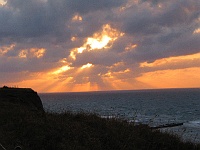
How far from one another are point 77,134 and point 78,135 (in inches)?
4.6

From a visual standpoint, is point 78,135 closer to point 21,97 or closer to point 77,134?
point 77,134

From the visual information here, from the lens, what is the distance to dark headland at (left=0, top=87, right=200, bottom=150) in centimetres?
1102

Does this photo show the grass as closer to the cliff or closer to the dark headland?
the dark headland

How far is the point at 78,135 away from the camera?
474 inches

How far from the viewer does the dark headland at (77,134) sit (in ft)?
36.1

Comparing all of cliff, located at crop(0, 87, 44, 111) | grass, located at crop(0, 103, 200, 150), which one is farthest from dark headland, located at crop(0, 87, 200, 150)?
cliff, located at crop(0, 87, 44, 111)

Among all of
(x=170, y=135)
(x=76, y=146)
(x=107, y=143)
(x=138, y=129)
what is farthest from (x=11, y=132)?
(x=170, y=135)

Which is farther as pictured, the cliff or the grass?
the cliff

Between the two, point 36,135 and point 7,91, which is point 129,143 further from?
point 7,91

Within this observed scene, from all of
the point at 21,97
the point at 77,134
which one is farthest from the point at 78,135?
the point at 21,97

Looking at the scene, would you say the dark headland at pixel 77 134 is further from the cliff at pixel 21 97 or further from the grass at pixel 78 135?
the cliff at pixel 21 97

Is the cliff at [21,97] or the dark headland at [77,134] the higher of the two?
the cliff at [21,97]

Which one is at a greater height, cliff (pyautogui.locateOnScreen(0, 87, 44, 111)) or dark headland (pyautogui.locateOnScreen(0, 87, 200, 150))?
cliff (pyautogui.locateOnScreen(0, 87, 44, 111))

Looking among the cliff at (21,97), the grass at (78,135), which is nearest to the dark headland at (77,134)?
the grass at (78,135)
